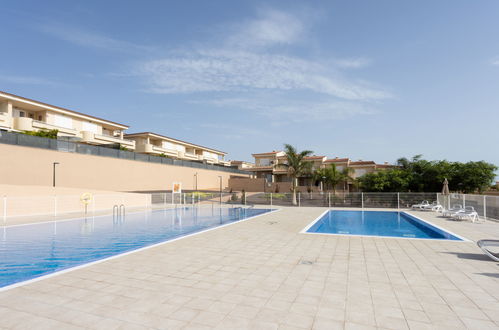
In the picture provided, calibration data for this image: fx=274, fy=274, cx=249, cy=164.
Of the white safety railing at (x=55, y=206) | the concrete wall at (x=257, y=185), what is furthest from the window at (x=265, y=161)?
the white safety railing at (x=55, y=206)

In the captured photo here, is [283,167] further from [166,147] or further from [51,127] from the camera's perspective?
[51,127]

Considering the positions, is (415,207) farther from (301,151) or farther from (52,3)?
(52,3)

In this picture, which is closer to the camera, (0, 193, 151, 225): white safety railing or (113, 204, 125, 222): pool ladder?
(0, 193, 151, 225): white safety railing

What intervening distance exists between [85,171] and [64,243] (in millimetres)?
16871

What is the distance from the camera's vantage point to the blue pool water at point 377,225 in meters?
11.4

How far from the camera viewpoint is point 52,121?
2831 centimetres

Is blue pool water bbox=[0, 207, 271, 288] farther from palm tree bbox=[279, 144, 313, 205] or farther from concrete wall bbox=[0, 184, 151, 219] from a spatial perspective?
palm tree bbox=[279, 144, 313, 205]

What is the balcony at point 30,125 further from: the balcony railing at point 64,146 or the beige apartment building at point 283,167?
the beige apartment building at point 283,167

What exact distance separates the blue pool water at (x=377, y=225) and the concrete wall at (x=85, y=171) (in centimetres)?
2025

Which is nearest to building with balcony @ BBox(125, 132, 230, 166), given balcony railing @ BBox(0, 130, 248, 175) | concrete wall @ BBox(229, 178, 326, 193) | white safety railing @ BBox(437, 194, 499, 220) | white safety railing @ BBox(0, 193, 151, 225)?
concrete wall @ BBox(229, 178, 326, 193)

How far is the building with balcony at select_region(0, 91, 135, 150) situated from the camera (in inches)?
969

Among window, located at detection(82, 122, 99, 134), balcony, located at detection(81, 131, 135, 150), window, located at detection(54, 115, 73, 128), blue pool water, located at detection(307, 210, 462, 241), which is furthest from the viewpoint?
window, located at detection(82, 122, 99, 134)

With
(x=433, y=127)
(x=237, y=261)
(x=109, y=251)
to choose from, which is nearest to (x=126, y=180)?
(x=109, y=251)

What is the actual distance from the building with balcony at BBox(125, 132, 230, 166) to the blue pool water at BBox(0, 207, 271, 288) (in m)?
25.7
